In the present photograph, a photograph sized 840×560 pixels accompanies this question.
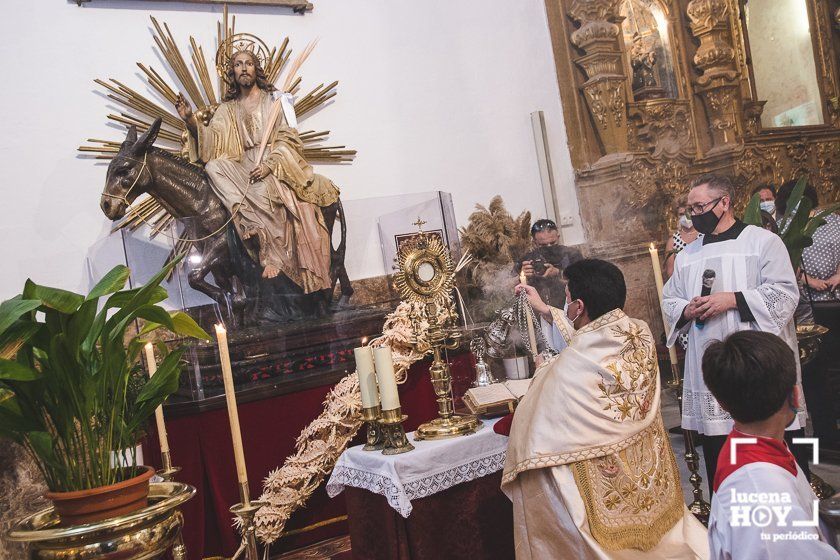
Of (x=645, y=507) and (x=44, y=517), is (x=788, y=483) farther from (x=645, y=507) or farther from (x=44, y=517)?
(x=44, y=517)

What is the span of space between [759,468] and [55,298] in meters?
1.92

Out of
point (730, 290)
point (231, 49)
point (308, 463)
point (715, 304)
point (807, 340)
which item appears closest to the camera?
point (715, 304)

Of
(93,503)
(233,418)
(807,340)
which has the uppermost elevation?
(233,418)

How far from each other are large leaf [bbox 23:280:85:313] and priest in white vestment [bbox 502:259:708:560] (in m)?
1.70

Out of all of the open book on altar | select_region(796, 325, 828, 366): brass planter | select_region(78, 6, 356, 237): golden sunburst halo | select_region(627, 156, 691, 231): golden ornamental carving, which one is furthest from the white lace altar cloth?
select_region(627, 156, 691, 231): golden ornamental carving

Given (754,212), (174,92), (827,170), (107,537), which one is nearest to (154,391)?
(107,537)

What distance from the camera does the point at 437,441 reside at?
337cm

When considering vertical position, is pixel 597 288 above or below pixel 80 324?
below

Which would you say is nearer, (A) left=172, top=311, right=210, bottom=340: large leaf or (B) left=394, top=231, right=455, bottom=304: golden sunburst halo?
(A) left=172, top=311, right=210, bottom=340: large leaf

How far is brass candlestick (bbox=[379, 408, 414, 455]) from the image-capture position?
3.22 m

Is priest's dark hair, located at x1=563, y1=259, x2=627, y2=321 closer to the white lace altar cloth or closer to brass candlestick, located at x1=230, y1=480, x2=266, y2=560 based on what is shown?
the white lace altar cloth

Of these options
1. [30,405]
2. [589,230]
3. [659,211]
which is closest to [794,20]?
[659,211]

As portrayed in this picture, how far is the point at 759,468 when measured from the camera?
6.25 ft

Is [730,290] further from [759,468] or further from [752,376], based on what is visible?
[759,468]
